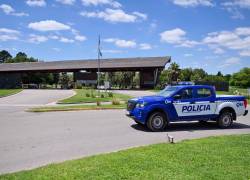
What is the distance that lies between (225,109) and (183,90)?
7.20 ft

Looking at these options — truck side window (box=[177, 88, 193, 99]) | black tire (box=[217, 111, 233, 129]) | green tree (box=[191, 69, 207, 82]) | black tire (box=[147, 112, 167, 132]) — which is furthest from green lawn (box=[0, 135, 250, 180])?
green tree (box=[191, 69, 207, 82])

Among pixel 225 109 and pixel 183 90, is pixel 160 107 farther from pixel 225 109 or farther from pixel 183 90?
pixel 225 109

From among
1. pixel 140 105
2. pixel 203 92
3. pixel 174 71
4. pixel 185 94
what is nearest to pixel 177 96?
pixel 185 94

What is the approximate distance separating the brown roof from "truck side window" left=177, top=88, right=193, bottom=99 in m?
47.1

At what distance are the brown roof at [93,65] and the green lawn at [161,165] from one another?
A: 173 feet

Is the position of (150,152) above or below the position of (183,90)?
below

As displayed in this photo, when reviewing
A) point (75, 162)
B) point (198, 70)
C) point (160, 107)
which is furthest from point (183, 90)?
point (198, 70)

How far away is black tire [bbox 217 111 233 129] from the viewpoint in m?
14.3

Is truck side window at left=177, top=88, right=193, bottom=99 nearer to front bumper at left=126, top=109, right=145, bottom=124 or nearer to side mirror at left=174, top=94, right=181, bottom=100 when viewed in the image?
side mirror at left=174, top=94, right=181, bottom=100

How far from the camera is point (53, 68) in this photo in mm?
71000

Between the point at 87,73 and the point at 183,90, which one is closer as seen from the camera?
the point at 183,90

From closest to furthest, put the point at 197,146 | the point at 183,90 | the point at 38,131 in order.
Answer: the point at 197,146 < the point at 38,131 < the point at 183,90

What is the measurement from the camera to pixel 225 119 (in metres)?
14.3

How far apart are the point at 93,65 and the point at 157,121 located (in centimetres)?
5639
